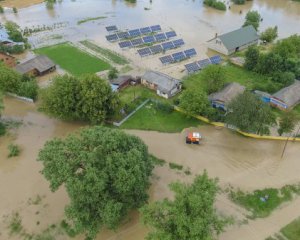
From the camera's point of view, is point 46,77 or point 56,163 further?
point 46,77

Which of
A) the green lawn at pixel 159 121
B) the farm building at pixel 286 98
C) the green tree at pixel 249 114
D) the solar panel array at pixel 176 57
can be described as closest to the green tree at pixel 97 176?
the green lawn at pixel 159 121

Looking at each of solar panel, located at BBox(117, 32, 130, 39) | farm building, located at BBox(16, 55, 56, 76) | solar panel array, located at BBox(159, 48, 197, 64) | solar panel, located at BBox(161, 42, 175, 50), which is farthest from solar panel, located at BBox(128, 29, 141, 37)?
farm building, located at BBox(16, 55, 56, 76)

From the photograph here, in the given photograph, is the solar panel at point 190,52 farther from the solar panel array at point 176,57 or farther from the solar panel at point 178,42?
the solar panel at point 178,42

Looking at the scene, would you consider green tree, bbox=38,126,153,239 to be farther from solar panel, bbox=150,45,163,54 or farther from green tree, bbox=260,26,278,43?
green tree, bbox=260,26,278,43

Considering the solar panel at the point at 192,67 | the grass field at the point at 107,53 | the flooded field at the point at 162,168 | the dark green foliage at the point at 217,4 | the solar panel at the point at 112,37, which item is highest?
the dark green foliage at the point at 217,4

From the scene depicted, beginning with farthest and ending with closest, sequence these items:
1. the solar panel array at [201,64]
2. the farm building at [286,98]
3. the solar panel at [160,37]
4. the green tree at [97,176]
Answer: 1. the solar panel at [160,37]
2. the solar panel array at [201,64]
3. the farm building at [286,98]
4. the green tree at [97,176]

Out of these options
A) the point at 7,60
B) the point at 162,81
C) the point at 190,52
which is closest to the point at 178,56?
the point at 190,52

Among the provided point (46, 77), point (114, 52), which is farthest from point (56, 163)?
point (114, 52)

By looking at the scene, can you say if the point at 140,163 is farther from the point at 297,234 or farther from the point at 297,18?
the point at 297,18
